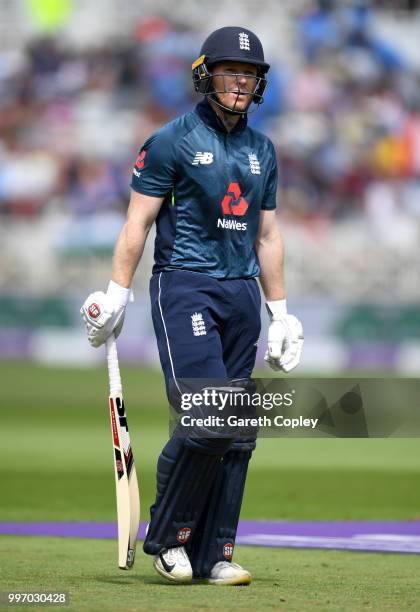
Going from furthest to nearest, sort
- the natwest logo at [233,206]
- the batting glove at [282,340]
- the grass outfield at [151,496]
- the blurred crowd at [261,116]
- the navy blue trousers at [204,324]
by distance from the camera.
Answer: the blurred crowd at [261,116] < the batting glove at [282,340] < the natwest logo at [233,206] < the navy blue trousers at [204,324] < the grass outfield at [151,496]

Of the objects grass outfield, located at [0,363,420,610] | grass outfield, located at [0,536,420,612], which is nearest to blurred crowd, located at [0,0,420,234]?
grass outfield, located at [0,363,420,610]

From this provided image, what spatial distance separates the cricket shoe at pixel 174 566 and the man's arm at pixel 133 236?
923mm

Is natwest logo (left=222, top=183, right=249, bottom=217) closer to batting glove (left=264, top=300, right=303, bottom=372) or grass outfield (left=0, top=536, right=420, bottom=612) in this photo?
batting glove (left=264, top=300, right=303, bottom=372)

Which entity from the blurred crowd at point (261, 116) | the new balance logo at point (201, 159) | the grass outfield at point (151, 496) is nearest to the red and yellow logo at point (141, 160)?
the new balance logo at point (201, 159)

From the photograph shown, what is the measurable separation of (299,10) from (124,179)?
4.90m

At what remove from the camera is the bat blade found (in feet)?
14.1

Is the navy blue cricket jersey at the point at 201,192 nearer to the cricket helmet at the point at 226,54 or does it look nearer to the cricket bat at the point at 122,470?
the cricket helmet at the point at 226,54

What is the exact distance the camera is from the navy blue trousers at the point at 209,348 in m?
4.23

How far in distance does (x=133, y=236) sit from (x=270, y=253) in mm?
570

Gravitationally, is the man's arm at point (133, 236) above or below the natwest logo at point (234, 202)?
below

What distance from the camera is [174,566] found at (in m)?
4.25

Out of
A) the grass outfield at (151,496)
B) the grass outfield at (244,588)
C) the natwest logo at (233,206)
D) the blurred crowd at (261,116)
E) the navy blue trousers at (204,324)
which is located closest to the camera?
the grass outfield at (244,588)

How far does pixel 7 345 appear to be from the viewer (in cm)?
2138

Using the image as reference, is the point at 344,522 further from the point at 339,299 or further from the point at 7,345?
the point at 7,345
